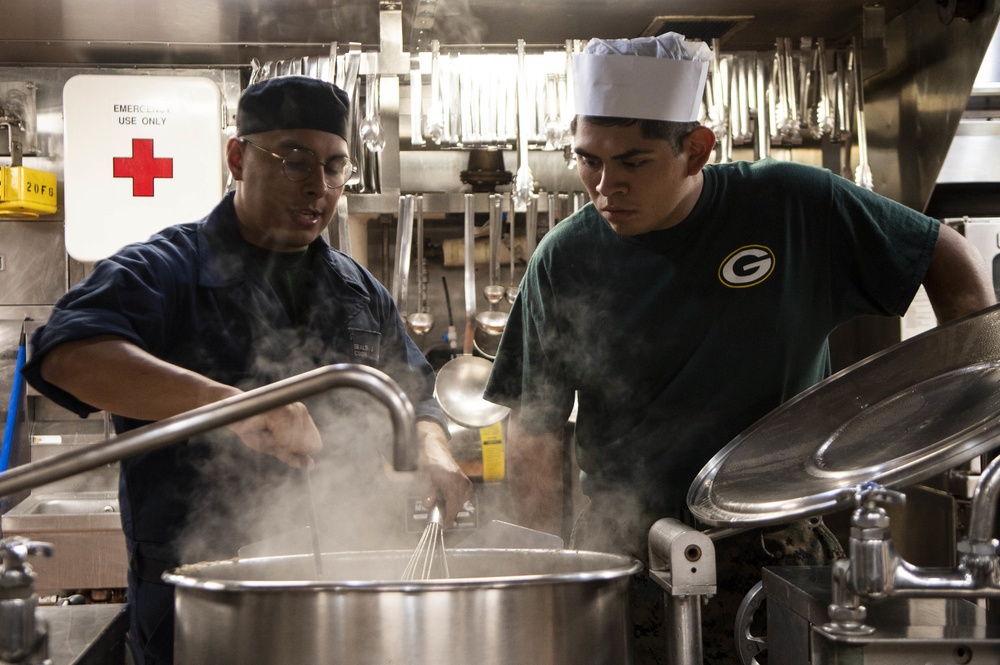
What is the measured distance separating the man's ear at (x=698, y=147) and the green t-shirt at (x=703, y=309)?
0.14 ft

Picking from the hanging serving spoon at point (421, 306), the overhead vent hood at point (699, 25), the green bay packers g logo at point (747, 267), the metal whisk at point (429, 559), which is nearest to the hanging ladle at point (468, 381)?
the hanging serving spoon at point (421, 306)

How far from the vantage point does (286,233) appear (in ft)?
5.69

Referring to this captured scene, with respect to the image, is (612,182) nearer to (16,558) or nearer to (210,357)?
(210,357)

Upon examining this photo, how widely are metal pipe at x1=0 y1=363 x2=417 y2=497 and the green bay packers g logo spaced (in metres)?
0.94

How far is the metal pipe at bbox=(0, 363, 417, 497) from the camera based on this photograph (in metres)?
0.73

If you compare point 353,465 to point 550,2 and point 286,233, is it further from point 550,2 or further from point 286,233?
point 550,2

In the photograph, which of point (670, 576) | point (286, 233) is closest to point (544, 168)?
point (286, 233)

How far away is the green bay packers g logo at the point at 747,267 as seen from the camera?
1.55 meters

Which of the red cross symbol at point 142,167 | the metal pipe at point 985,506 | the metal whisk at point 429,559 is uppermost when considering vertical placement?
the red cross symbol at point 142,167

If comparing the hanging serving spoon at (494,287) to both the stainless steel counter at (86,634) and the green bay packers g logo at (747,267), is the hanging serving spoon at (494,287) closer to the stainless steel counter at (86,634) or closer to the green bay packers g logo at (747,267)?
the green bay packers g logo at (747,267)

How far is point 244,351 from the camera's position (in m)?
1.63

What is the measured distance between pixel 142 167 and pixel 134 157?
40mm

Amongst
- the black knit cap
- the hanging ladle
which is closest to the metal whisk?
the black knit cap

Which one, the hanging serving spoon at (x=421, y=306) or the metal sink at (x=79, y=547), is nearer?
the metal sink at (x=79, y=547)
